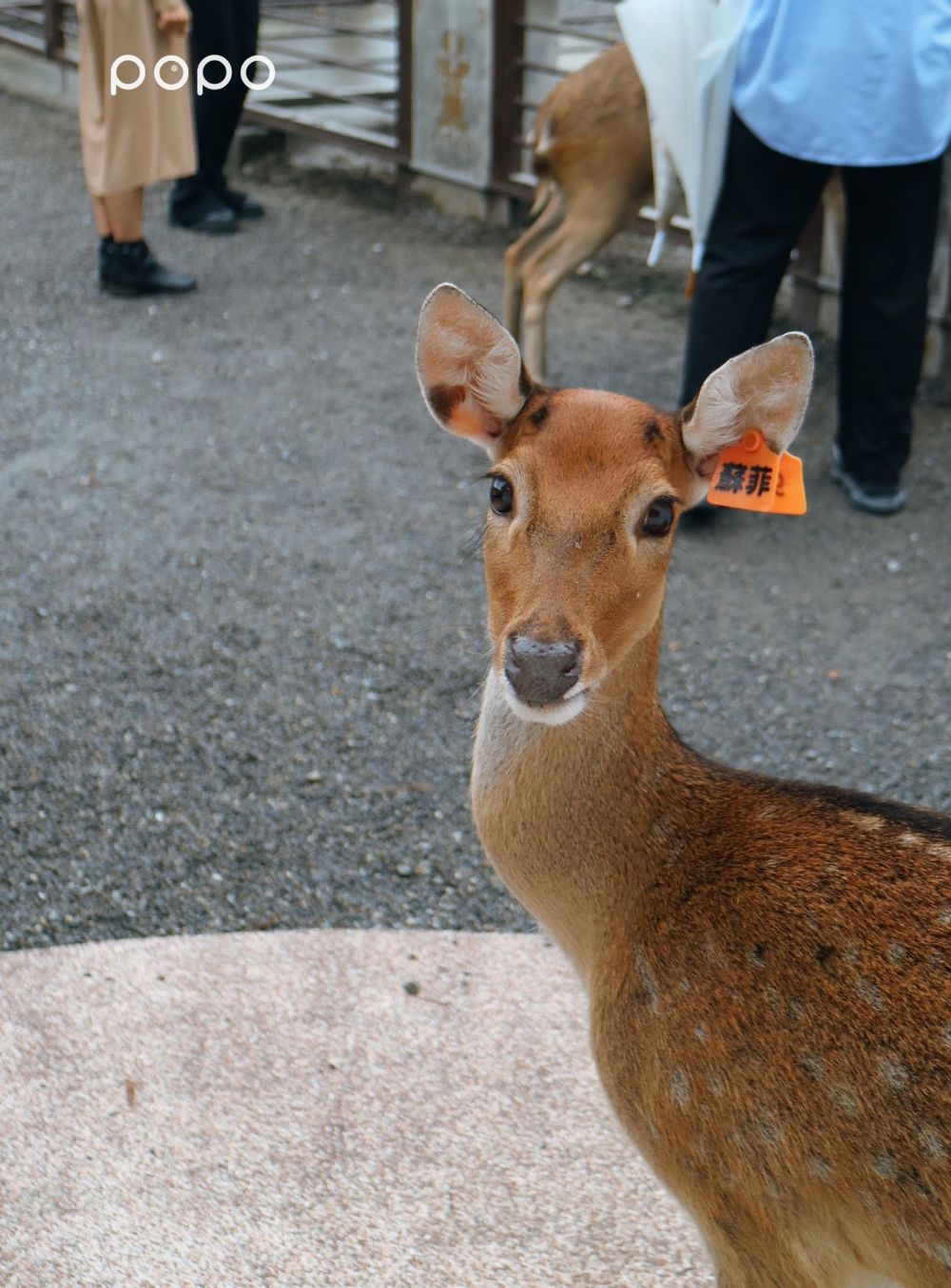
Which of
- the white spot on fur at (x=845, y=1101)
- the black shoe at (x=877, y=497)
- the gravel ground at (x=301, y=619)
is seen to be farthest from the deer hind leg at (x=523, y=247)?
the white spot on fur at (x=845, y=1101)

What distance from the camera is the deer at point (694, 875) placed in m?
2.06

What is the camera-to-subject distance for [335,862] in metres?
3.83

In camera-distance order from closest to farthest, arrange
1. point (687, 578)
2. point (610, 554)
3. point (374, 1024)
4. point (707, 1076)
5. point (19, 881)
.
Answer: point (707, 1076), point (610, 554), point (374, 1024), point (19, 881), point (687, 578)

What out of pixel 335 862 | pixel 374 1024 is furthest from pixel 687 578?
pixel 374 1024

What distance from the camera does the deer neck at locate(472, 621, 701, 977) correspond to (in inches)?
98.1

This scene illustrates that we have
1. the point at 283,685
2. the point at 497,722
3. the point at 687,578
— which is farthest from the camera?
the point at 687,578

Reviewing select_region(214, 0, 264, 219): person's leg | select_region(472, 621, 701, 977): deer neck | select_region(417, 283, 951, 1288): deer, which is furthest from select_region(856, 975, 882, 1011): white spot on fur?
select_region(214, 0, 264, 219): person's leg

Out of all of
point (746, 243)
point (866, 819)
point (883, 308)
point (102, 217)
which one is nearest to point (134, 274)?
point (102, 217)

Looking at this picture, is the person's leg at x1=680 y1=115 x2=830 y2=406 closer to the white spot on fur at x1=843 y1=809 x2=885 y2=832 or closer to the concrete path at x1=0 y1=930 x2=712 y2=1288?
the concrete path at x1=0 y1=930 x2=712 y2=1288

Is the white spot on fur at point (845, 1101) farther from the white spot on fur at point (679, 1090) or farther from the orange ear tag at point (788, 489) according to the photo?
the orange ear tag at point (788, 489)

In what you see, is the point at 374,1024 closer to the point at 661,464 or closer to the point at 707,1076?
the point at 707,1076

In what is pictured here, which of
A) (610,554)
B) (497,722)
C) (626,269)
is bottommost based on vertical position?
(626,269)

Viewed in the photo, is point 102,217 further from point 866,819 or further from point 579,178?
point 866,819

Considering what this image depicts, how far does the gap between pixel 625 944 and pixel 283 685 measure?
2374mm
